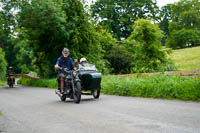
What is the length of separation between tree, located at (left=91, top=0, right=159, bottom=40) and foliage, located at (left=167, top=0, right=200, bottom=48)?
32.0 ft

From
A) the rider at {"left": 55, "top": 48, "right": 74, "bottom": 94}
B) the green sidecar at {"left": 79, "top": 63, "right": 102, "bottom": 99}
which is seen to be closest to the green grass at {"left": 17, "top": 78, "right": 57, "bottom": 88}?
the green sidecar at {"left": 79, "top": 63, "right": 102, "bottom": 99}

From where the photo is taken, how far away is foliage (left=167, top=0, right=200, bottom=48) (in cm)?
6625

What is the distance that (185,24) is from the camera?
71.7 m

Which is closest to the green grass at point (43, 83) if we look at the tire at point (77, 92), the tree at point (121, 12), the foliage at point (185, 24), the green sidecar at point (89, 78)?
the green sidecar at point (89, 78)

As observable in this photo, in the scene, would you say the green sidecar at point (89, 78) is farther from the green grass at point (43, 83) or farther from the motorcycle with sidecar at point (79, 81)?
the green grass at point (43, 83)

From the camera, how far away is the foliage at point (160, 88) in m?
10.3

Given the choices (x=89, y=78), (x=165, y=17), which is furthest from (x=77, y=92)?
(x=165, y=17)

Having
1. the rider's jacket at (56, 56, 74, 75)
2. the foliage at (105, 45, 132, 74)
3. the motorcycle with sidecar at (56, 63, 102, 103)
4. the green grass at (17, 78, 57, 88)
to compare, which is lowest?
the green grass at (17, 78, 57, 88)

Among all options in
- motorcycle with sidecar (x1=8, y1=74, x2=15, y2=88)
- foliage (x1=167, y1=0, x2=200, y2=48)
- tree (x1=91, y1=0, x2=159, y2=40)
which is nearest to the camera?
motorcycle with sidecar (x1=8, y1=74, x2=15, y2=88)

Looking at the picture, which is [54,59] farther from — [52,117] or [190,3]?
[190,3]

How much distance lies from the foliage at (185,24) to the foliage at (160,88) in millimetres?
54729

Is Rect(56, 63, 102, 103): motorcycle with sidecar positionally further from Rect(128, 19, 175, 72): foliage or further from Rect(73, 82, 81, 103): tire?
Rect(128, 19, 175, 72): foliage

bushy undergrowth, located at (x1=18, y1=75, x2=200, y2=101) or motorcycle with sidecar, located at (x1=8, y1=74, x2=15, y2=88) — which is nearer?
bushy undergrowth, located at (x1=18, y1=75, x2=200, y2=101)

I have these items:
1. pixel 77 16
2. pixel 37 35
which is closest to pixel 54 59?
pixel 37 35
